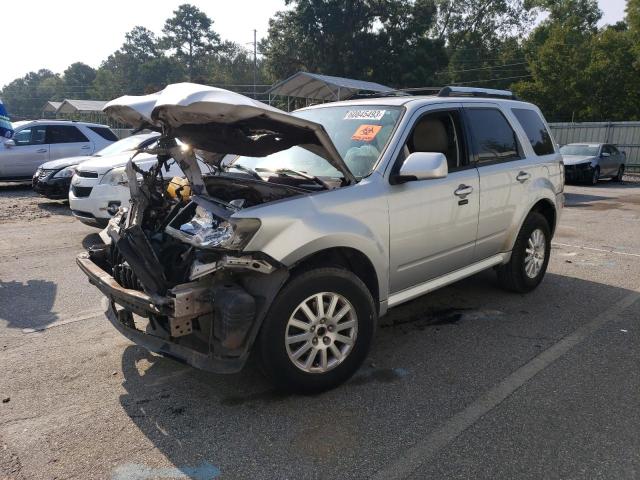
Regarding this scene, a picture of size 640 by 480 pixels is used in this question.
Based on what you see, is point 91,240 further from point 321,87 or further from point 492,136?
point 321,87

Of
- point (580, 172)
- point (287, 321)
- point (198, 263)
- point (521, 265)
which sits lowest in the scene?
point (580, 172)

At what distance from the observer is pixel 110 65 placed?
95062mm

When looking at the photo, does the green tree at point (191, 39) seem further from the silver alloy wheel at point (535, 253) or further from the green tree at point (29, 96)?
the silver alloy wheel at point (535, 253)

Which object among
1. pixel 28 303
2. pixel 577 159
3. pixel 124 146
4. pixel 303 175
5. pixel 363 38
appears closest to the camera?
pixel 303 175

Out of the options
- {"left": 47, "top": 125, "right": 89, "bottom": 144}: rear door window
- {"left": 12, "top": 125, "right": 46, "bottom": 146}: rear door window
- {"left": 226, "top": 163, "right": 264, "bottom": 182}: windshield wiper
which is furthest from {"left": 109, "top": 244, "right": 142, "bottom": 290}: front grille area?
{"left": 12, "top": 125, "right": 46, "bottom": 146}: rear door window

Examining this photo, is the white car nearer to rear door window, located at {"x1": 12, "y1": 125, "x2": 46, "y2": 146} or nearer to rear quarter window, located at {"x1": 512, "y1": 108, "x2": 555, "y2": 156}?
rear quarter window, located at {"x1": 512, "y1": 108, "x2": 555, "y2": 156}

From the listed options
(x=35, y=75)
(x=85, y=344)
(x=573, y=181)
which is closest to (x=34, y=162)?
(x=85, y=344)

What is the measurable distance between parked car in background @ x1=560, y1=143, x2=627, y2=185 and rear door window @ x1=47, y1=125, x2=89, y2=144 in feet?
49.6

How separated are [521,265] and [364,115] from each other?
231 cm

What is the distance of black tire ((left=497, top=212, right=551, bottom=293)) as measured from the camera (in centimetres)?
519

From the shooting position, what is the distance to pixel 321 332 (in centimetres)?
329

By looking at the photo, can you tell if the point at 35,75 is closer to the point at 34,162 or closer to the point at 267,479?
the point at 34,162

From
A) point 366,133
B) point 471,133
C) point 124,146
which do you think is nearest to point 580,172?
point 124,146

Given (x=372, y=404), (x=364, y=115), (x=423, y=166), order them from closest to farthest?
(x=372, y=404) < (x=423, y=166) < (x=364, y=115)
